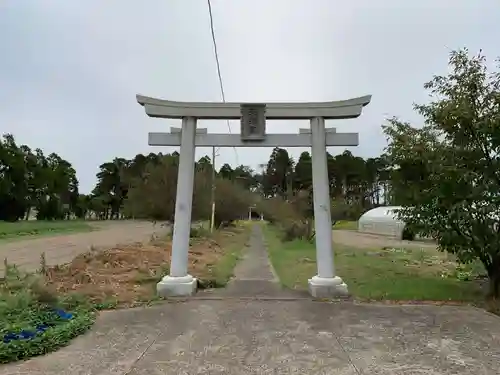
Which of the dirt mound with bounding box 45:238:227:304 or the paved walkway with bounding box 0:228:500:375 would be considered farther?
the dirt mound with bounding box 45:238:227:304

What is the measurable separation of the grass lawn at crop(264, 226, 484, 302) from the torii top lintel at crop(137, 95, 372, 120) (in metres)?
3.21

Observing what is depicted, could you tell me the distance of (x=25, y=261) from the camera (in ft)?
50.3

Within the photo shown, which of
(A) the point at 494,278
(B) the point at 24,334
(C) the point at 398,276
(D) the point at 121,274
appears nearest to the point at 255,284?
(D) the point at 121,274

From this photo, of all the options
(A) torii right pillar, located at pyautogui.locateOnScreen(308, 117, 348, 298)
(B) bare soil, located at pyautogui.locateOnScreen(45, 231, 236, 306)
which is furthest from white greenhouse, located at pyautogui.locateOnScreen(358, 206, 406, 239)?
(A) torii right pillar, located at pyautogui.locateOnScreen(308, 117, 348, 298)

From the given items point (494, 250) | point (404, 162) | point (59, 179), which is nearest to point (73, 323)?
point (404, 162)

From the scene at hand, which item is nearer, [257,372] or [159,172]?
[257,372]

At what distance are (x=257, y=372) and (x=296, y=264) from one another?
9239mm

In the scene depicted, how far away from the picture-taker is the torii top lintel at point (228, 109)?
25.2 feet

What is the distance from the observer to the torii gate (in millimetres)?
7609

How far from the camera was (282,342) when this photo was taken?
474 centimetres

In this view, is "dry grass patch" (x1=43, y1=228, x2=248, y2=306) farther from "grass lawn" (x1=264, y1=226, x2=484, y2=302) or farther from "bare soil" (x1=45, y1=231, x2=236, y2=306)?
"grass lawn" (x1=264, y1=226, x2=484, y2=302)

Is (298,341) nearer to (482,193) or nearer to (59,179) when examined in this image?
(482,193)

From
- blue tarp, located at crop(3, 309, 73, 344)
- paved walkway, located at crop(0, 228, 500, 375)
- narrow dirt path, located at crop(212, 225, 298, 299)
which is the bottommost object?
paved walkway, located at crop(0, 228, 500, 375)

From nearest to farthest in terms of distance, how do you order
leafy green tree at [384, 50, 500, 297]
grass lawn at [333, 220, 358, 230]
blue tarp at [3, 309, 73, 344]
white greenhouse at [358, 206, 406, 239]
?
1. blue tarp at [3, 309, 73, 344]
2. leafy green tree at [384, 50, 500, 297]
3. white greenhouse at [358, 206, 406, 239]
4. grass lawn at [333, 220, 358, 230]
